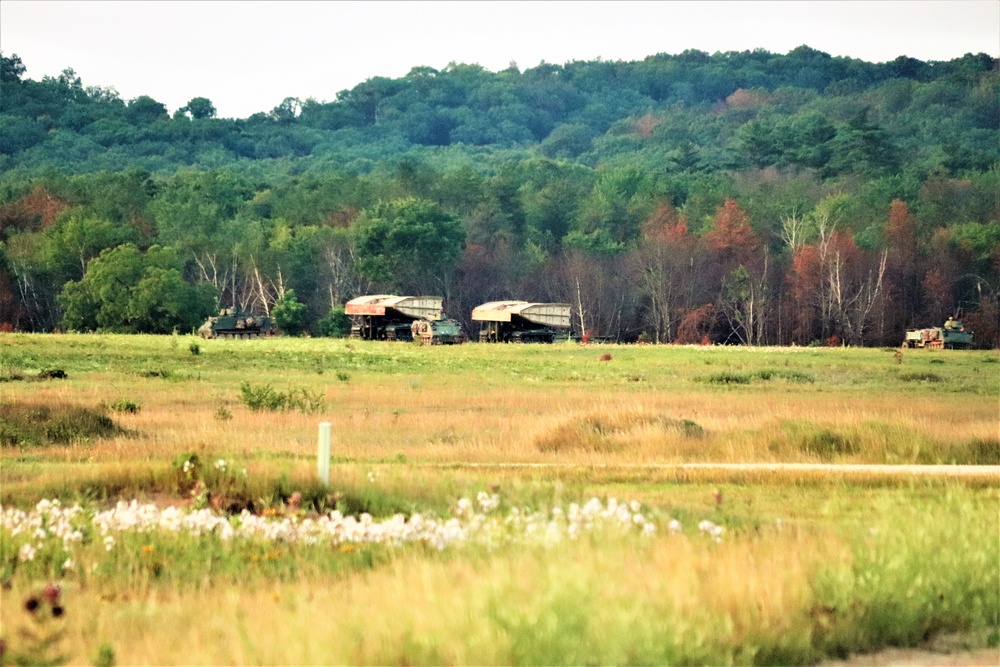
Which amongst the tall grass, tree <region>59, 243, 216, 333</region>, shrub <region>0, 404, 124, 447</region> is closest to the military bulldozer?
tree <region>59, 243, 216, 333</region>

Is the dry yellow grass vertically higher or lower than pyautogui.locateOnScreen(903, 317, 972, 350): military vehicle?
lower

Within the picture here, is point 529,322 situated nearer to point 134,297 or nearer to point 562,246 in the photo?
point 134,297

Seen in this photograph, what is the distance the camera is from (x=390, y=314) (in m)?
83.2

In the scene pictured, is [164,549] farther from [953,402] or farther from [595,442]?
[953,402]

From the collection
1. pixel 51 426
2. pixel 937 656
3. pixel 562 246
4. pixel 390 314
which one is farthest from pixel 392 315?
pixel 937 656

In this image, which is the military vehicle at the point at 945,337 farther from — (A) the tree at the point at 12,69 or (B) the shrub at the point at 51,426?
(A) the tree at the point at 12,69

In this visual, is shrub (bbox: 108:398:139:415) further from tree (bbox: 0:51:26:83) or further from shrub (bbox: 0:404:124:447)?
tree (bbox: 0:51:26:83)

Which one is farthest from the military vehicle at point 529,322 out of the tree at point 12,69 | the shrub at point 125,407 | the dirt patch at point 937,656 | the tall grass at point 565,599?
the tree at point 12,69

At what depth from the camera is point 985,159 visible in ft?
418

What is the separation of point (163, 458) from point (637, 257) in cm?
7485

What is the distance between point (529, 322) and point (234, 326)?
16608mm

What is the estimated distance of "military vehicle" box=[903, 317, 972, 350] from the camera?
7119cm

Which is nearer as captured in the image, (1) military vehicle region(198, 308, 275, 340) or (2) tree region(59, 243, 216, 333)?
(1) military vehicle region(198, 308, 275, 340)

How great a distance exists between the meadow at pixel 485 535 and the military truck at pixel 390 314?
158 feet
